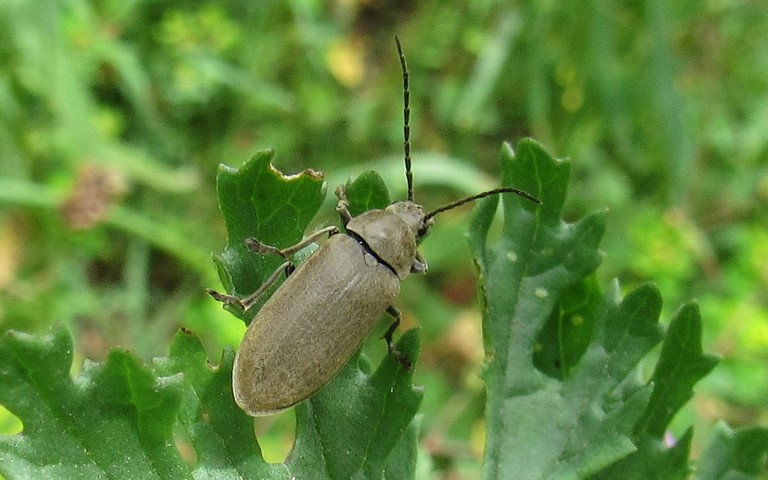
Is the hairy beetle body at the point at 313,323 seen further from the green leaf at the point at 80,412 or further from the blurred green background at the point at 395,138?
the blurred green background at the point at 395,138

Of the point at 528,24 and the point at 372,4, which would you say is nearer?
the point at 528,24

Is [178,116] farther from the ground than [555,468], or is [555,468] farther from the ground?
[555,468]

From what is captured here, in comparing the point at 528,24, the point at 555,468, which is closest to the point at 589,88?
the point at 528,24

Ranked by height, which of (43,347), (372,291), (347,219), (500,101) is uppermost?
(43,347)

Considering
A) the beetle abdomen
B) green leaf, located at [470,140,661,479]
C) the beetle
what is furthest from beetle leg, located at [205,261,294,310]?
green leaf, located at [470,140,661,479]

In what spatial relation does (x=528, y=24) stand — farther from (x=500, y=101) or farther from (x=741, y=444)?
(x=741, y=444)

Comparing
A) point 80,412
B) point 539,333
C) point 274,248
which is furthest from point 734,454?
point 80,412

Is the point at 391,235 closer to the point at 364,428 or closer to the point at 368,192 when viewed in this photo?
the point at 368,192
